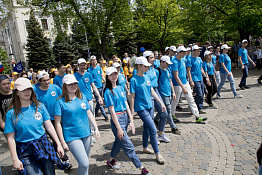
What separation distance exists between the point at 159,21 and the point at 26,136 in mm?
23717

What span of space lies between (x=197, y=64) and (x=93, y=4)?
35.7 feet

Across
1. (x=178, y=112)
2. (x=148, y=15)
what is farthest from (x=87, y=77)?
(x=148, y=15)

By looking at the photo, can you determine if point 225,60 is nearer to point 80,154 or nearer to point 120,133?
point 120,133

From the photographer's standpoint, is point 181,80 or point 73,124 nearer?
point 73,124

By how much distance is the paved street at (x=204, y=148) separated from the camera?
160 inches

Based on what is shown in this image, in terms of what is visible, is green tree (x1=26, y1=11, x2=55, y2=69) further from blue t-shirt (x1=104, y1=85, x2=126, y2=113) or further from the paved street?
blue t-shirt (x1=104, y1=85, x2=126, y2=113)

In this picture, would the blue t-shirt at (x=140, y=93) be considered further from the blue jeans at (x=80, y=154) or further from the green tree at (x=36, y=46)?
the green tree at (x=36, y=46)

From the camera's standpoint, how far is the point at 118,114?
401 centimetres

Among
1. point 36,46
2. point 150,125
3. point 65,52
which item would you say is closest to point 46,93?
point 150,125

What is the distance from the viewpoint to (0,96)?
4.36 m

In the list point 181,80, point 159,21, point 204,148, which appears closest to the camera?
point 204,148

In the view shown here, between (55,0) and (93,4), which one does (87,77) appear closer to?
(93,4)

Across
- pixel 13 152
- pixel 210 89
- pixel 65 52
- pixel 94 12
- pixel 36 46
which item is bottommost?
pixel 210 89

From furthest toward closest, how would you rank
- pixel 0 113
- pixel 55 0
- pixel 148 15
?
pixel 148 15 → pixel 55 0 → pixel 0 113
